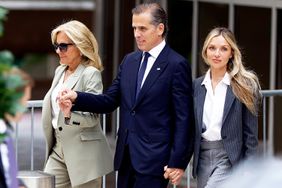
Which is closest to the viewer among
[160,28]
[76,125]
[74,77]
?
[160,28]

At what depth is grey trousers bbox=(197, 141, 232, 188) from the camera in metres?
6.45

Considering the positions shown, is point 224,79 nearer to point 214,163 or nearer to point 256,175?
point 214,163

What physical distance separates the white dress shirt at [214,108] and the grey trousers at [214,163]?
6 centimetres

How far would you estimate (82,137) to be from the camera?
22.1 ft

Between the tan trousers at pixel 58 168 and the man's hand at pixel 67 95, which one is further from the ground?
the man's hand at pixel 67 95

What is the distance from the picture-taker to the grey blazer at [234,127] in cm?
641

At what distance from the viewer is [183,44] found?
44.3 feet

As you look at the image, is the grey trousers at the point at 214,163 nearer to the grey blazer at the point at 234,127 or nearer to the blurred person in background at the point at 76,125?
the grey blazer at the point at 234,127

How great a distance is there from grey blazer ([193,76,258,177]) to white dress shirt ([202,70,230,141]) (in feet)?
0.11

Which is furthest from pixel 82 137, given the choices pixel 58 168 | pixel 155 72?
pixel 155 72

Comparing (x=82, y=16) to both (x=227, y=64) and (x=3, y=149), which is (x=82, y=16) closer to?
(x=227, y=64)

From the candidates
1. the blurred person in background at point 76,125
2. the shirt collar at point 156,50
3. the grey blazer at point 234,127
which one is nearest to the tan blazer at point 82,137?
the blurred person in background at point 76,125

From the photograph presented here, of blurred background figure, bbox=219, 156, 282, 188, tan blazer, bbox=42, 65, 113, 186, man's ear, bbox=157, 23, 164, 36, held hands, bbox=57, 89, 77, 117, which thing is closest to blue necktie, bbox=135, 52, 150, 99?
man's ear, bbox=157, 23, 164, 36

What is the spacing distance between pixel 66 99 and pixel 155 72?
25.9 inches
